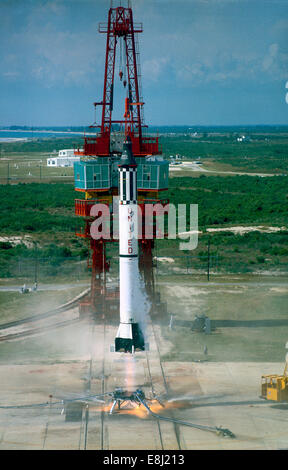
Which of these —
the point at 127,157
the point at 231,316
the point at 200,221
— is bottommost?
the point at 231,316

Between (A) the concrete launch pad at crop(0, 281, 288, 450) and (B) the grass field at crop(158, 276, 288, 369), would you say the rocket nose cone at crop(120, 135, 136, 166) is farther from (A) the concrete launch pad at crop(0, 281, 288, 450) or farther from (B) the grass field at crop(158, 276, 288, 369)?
(B) the grass field at crop(158, 276, 288, 369)

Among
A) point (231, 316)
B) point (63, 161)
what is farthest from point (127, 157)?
point (63, 161)

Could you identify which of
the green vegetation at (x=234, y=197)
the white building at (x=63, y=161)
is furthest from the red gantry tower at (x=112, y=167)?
the white building at (x=63, y=161)

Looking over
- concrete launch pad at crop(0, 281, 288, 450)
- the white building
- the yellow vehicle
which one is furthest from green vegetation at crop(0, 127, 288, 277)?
the white building

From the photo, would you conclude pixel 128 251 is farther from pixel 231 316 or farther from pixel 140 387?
pixel 231 316

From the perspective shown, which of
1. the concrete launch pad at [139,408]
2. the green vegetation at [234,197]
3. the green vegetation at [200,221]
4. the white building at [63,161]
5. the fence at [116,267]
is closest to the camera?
the concrete launch pad at [139,408]

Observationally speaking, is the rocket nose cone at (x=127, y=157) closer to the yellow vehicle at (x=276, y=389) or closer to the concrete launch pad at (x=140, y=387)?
the concrete launch pad at (x=140, y=387)

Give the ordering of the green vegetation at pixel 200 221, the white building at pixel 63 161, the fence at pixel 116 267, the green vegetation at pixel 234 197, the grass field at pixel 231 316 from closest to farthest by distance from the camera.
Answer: the grass field at pixel 231 316 → the fence at pixel 116 267 → the green vegetation at pixel 200 221 → the green vegetation at pixel 234 197 → the white building at pixel 63 161

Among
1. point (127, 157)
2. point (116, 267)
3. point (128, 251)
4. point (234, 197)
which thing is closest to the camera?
point (127, 157)

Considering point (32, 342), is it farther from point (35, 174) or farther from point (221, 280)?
point (35, 174)

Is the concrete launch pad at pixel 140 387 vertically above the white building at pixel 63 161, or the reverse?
the white building at pixel 63 161
